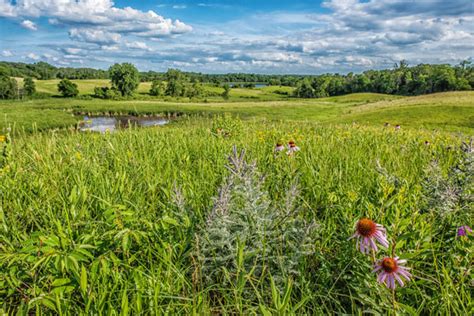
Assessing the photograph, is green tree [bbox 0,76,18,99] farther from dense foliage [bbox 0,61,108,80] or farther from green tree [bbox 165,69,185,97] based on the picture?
green tree [bbox 165,69,185,97]

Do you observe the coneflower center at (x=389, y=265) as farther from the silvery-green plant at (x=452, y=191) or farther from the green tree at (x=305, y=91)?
the green tree at (x=305, y=91)

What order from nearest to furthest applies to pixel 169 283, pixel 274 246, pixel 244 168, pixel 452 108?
pixel 169 283 → pixel 274 246 → pixel 244 168 → pixel 452 108

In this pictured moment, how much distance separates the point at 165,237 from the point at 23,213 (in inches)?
49.3

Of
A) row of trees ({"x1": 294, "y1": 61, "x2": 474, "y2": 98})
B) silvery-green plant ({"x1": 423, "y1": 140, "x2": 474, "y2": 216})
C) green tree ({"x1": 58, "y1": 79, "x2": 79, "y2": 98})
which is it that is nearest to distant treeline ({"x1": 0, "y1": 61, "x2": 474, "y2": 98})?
row of trees ({"x1": 294, "y1": 61, "x2": 474, "y2": 98})

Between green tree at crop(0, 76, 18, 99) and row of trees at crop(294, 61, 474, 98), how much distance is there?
102346mm

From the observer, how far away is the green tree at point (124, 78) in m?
109

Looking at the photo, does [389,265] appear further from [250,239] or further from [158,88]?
[158,88]

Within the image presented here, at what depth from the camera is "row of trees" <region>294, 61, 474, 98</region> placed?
293ft

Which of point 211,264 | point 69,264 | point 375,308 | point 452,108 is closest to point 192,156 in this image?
point 211,264

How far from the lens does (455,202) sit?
2.09m

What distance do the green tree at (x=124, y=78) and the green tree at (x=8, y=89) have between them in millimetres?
29673

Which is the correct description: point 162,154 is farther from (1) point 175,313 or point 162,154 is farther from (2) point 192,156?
(1) point 175,313

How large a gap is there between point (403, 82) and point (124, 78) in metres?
98.9

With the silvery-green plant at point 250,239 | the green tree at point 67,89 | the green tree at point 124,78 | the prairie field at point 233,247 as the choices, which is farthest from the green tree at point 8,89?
the silvery-green plant at point 250,239
